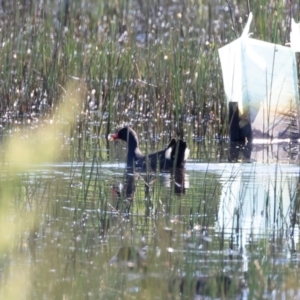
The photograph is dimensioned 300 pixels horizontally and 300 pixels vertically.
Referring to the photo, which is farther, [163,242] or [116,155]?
[116,155]

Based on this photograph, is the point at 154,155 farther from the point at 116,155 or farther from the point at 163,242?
the point at 163,242

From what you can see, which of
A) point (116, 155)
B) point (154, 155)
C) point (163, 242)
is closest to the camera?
point (163, 242)

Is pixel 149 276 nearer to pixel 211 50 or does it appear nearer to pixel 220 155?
pixel 220 155

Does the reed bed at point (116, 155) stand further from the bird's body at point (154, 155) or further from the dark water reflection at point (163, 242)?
the bird's body at point (154, 155)

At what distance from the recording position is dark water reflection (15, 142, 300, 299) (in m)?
Result: 4.12

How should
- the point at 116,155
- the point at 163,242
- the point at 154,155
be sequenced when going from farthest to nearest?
the point at 116,155
the point at 154,155
the point at 163,242

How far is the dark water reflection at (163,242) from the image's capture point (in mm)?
4125

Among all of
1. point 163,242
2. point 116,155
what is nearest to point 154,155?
point 116,155

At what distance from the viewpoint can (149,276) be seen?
4258 millimetres

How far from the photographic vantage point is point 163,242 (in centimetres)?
483

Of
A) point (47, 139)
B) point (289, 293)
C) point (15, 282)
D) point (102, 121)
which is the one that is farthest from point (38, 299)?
point (102, 121)

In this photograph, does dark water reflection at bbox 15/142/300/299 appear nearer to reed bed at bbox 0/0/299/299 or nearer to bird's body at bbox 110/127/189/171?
reed bed at bbox 0/0/299/299

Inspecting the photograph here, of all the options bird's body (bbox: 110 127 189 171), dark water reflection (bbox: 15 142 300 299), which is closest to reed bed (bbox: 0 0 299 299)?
dark water reflection (bbox: 15 142 300 299)

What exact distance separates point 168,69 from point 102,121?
839mm
